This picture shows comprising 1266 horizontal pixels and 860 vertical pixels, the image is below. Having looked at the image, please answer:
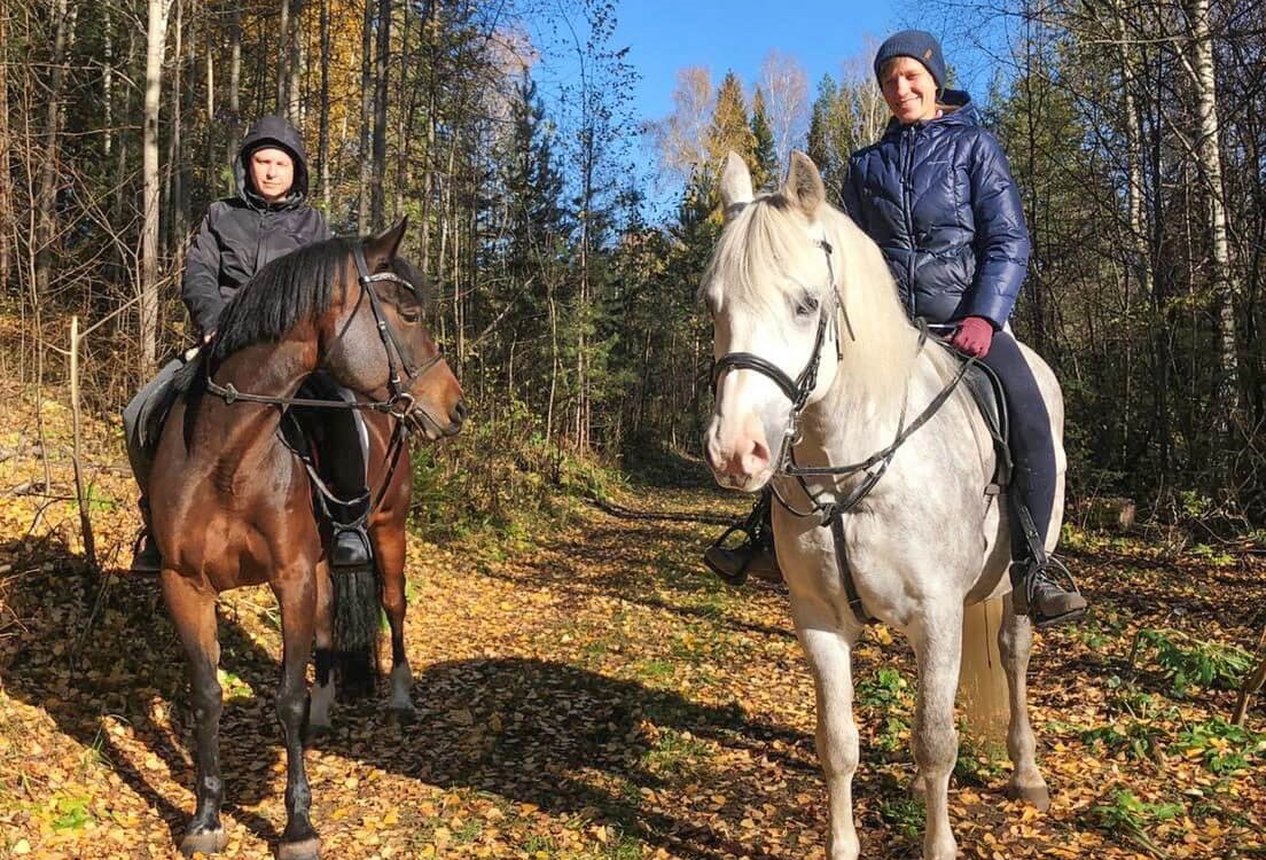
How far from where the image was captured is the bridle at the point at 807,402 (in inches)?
88.4

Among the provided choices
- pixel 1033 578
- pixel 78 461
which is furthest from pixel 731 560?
pixel 78 461

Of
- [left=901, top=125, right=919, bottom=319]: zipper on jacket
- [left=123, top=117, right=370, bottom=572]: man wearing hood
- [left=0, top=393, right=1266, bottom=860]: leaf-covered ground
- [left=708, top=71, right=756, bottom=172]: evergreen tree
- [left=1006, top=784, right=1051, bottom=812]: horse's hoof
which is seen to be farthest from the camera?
[left=708, top=71, right=756, bottom=172]: evergreen tree

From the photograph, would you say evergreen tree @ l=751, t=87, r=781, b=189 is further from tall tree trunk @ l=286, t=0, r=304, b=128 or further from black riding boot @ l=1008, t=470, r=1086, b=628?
black riding boot @ l=1008, t=470, r=1086, b=628

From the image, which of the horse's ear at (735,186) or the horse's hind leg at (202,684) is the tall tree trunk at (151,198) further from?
the horse's ear at (735,186)

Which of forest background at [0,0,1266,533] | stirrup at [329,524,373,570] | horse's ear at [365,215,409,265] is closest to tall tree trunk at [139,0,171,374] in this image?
forest background at [0,0,1266,533]

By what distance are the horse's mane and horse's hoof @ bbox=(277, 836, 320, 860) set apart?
3051mm

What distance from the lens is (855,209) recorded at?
11.9 feet

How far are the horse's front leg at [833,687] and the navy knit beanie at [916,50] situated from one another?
2.27m

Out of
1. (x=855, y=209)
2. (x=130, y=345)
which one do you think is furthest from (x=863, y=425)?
(x=130, y=345)

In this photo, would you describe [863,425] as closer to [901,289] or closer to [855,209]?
[901,289]

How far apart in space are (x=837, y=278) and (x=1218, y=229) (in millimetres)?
9804

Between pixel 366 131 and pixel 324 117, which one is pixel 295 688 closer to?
pixel 366 131

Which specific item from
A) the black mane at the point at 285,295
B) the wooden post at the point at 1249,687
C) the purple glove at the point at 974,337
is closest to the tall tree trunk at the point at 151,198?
the black mane at the point at 285,295

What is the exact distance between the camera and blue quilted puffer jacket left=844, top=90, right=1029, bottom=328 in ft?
10.7
